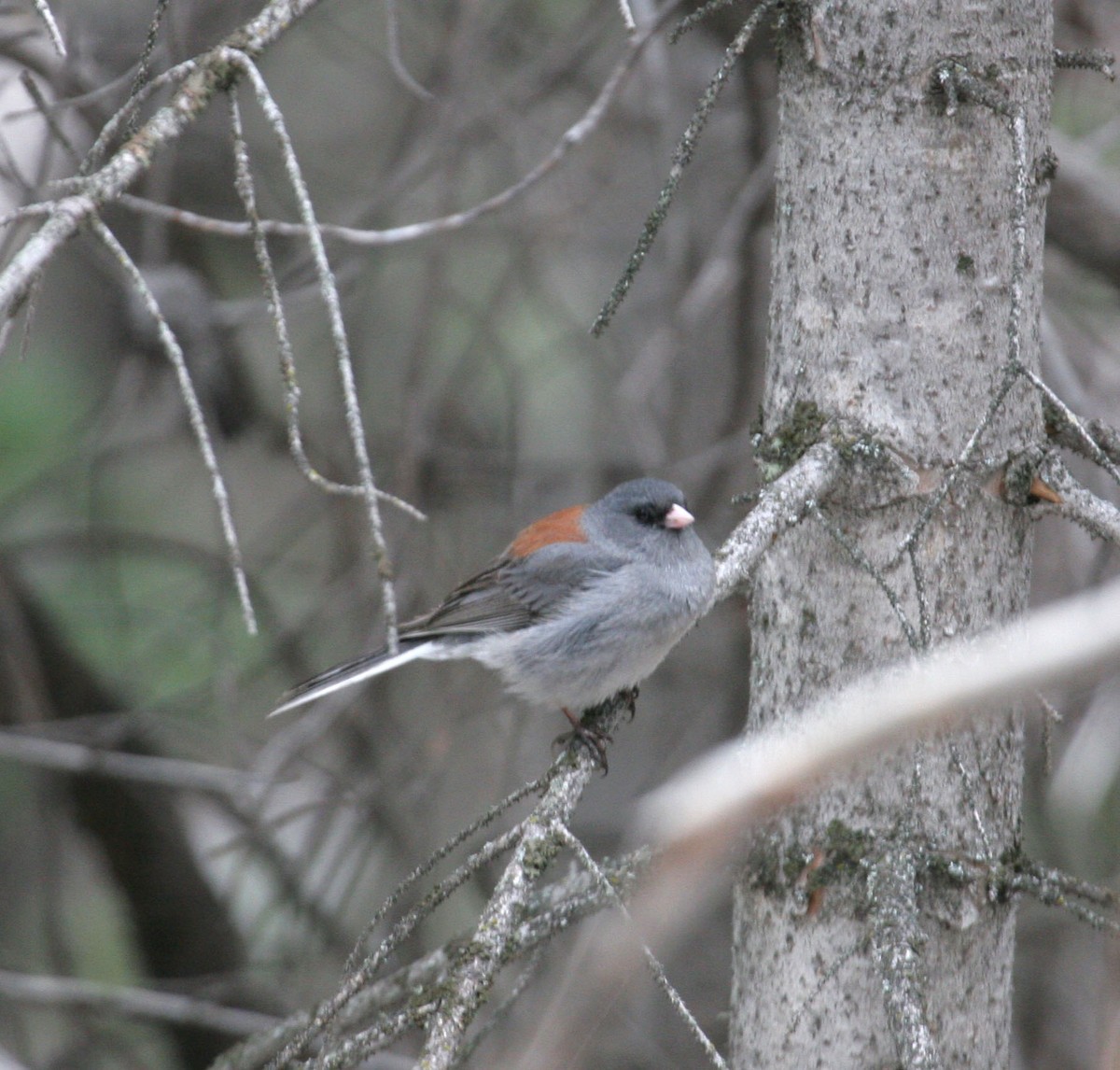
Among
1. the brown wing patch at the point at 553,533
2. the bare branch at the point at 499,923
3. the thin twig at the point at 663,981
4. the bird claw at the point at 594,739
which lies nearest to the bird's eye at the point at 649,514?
the brown wing patch at the point at 553,533

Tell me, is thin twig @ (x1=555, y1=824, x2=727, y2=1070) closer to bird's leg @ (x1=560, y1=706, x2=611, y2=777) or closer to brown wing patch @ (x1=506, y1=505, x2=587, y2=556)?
bird's leg @ (x1=560, y1=706, x2=611, y2=777)

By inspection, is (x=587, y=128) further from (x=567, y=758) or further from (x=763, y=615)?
(x=567, y=758)

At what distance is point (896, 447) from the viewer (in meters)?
1.80

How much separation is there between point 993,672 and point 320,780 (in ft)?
12.1

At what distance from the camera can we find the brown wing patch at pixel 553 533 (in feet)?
9.30

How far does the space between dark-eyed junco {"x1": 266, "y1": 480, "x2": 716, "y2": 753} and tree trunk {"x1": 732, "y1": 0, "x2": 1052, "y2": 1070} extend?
0.70 meters

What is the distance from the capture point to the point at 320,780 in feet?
13.5

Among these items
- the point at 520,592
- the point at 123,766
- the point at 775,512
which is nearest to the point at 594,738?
the point at 520,592

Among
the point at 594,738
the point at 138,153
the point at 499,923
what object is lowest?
the point at 594,738

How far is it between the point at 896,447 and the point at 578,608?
1.03 metres

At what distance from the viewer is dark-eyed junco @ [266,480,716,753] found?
2.58 meters

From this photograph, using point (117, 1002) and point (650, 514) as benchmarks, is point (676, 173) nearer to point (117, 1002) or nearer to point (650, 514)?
point (650, 514)

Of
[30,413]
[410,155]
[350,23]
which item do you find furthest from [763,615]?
[350,23]

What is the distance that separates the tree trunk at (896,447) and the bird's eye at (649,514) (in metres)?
0.90
